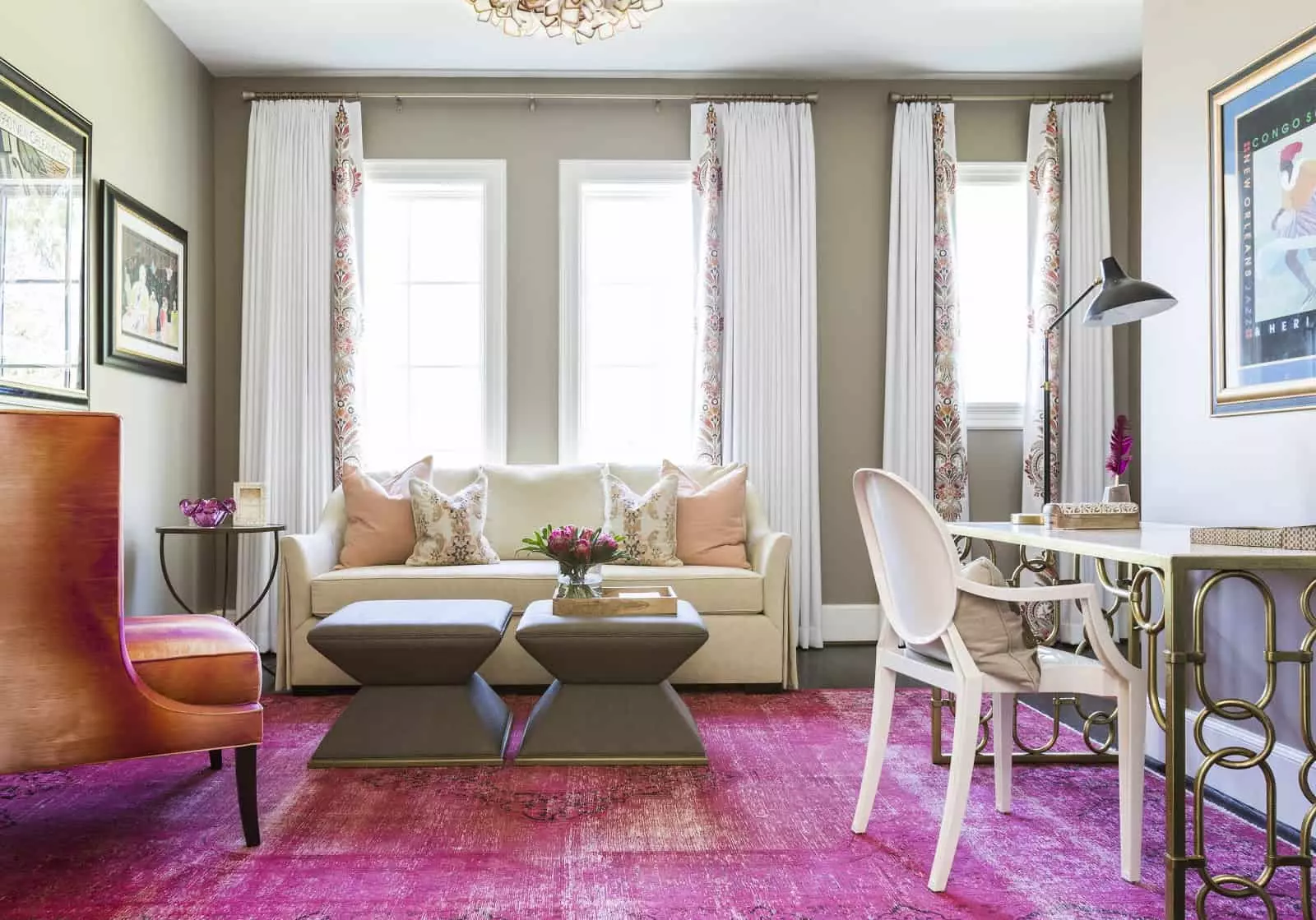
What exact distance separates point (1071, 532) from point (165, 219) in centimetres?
400

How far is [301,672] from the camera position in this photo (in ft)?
11.8

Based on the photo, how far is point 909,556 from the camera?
6.61 feet

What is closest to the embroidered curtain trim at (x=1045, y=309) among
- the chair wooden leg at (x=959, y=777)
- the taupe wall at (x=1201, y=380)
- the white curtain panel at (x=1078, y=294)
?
the white curtain panel at (x=1078, y=294)

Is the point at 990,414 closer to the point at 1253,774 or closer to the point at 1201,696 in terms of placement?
the point at 1253,774

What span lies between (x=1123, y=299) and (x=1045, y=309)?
2307mm

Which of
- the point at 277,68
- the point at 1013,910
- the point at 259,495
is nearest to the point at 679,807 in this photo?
A: the point at 1013,910

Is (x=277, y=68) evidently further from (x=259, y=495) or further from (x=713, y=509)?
(x=713, y=509)

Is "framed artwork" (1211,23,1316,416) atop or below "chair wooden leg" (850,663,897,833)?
atop

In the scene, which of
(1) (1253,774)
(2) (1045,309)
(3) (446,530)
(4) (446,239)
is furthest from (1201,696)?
(4) (446,239)

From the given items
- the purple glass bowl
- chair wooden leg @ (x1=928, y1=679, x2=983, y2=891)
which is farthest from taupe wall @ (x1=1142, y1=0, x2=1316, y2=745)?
the purple glass bowl

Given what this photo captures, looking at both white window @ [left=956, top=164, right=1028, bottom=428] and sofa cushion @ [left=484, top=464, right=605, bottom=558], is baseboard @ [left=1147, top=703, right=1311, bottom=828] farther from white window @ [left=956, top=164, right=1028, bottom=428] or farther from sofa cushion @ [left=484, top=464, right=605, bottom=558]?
sofa cushion @ [left=484, top=464, right=605, bottom=558]

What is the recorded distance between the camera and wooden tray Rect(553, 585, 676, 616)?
2799 millimetres

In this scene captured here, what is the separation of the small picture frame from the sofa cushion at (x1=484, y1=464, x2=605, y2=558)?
0.98 metres

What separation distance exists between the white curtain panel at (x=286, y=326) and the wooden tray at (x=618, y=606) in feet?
7.25
